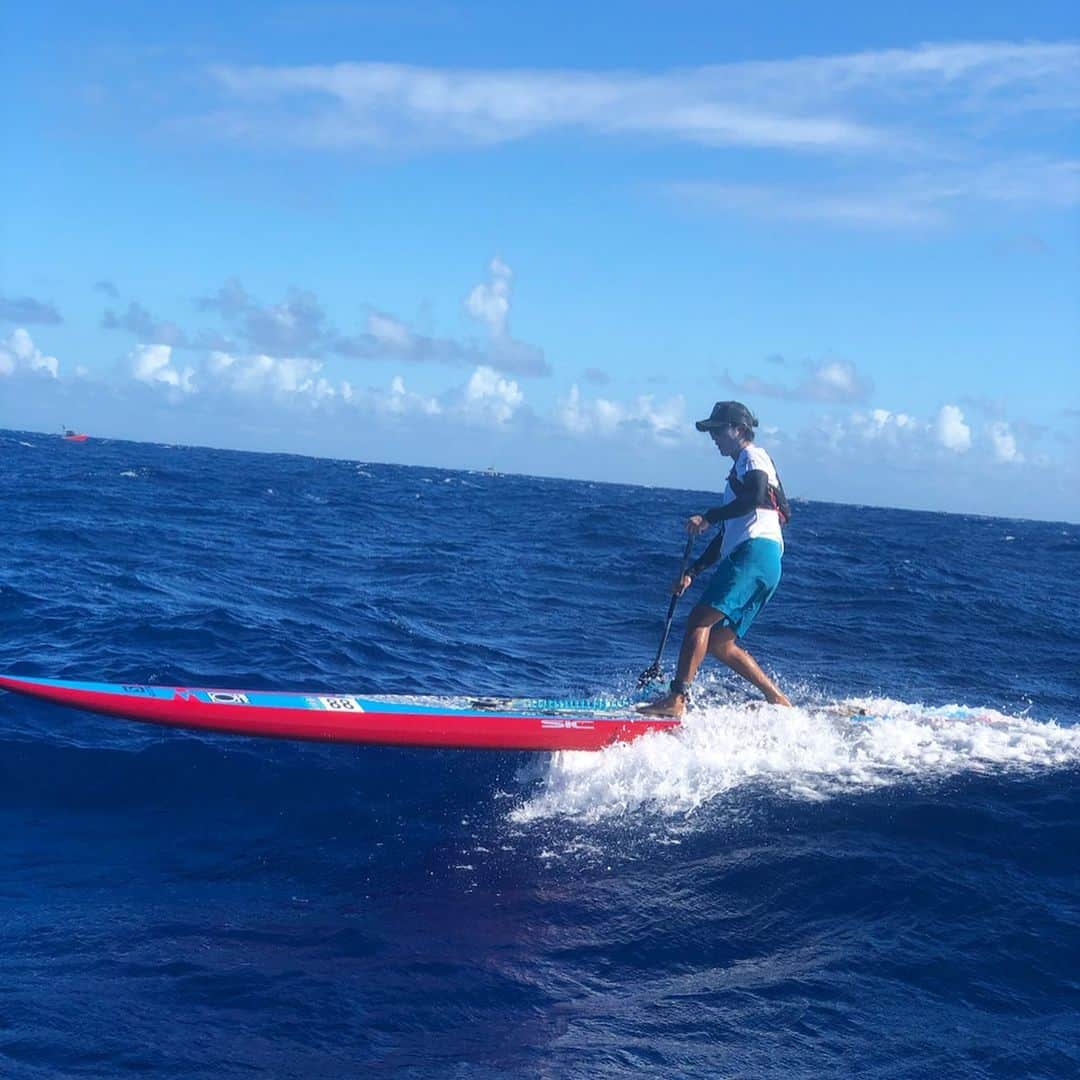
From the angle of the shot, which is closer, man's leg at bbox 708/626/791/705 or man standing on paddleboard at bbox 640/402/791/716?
man standing on paddleboard at bbox 640/402/791/716

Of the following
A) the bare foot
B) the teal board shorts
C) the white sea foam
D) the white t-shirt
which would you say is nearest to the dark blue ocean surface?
the white sea foam

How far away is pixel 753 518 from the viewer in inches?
282

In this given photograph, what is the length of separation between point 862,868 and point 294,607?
8172 mm

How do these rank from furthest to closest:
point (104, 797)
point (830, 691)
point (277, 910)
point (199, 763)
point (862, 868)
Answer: point (830, 691) → point (199, 763) → point (104, 797) → point (862, 868) → point (277, 910)

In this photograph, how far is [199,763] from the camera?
22.2 ft

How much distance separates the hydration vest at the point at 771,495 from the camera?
7.10 meters

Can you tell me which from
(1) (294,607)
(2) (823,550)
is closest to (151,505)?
(1) (294,607)

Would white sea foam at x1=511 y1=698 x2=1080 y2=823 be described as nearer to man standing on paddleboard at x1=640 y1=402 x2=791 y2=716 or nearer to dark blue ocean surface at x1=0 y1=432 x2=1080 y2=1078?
dark blue ocean surface at x1=0 y1=432 x2=1080 y2=1078

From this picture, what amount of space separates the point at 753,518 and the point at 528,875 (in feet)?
→ 9.75

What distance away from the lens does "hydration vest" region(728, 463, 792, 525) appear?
710 centimetres

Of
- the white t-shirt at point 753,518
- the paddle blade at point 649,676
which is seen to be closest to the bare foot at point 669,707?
the paddle blade at point 649,676

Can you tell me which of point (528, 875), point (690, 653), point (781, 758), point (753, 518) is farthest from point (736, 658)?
point (528, 875)

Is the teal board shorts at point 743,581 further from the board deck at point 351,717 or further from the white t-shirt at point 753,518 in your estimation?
the board deck at point 351,717

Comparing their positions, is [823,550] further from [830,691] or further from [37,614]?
[37,614]
